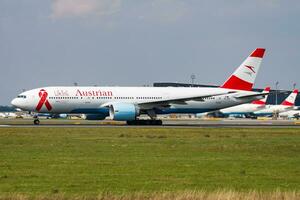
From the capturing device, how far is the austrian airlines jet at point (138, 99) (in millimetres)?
60069

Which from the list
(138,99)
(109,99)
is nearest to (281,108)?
(138,99)

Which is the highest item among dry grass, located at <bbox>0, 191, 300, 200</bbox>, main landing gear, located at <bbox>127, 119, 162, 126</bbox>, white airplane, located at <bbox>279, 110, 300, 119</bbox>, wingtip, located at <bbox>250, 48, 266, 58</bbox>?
wingtip, located at <bbox>250, 48, 266, 58</bbox>

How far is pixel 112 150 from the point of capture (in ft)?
92.7

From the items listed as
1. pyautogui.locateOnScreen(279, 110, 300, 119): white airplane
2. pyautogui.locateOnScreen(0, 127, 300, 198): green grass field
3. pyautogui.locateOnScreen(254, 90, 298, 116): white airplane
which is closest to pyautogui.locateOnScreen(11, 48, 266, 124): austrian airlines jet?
pyautogui.locateOnScreen(0, 127, 300, 198): green grass field

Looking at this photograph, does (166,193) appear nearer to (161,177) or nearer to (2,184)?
(161,177)

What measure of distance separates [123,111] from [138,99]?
4518 millimetres

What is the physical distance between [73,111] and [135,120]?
6.20 meters

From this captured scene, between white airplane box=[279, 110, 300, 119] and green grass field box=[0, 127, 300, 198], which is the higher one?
green grass field box=[0, 127, 300, 198]

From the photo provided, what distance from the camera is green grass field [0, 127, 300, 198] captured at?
1718 centimetres

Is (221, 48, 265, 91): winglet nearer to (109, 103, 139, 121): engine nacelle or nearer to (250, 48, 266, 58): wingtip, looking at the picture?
(250, 48, 266, 58): wingtip

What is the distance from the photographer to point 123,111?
5888 centimetres

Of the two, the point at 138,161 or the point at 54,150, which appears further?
the point at 54,150

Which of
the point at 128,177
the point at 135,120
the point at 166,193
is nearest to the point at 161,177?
the point at 128,177

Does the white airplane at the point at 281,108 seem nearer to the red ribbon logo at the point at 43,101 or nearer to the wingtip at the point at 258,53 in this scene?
the wingtip at the point at 258,53
